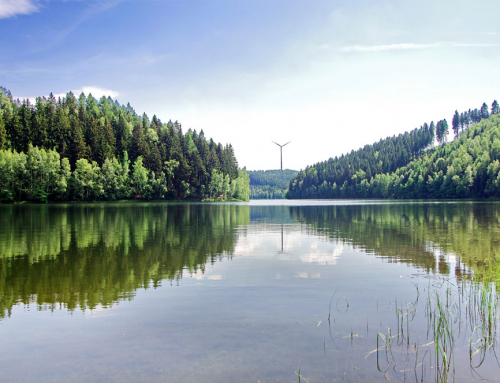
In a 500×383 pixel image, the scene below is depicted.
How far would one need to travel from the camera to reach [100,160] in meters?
140

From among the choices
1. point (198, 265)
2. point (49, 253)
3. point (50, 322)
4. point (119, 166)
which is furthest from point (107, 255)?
point (119, 166)

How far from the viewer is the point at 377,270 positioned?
15.6 metres

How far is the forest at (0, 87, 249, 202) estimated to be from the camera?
111 m

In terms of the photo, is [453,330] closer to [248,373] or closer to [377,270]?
[248,373]

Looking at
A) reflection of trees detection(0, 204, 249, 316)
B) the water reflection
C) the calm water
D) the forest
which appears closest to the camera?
the calm water

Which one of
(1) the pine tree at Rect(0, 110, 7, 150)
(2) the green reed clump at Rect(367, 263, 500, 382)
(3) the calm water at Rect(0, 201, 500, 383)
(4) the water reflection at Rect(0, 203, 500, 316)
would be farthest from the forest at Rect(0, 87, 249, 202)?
(2) the green reed clump at Rect(367, 263, 500, 382)

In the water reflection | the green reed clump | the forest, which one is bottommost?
the green reed clump

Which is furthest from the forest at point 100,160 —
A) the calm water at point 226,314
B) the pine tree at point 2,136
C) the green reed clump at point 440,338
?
the green reed clump at point 440,338

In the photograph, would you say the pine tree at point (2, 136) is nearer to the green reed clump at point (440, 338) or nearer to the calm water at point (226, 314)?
the calm water at point (226, 314)

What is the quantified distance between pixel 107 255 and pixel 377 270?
1349 centimetres

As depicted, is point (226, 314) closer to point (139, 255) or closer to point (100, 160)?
point (139, 255)

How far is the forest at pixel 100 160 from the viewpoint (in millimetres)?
110650

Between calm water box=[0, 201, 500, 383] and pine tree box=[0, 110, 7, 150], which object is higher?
pine tree box=[0, 110, 7, 150]

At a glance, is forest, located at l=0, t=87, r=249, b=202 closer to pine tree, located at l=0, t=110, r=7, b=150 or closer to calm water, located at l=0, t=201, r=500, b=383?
pine tree, located at l=0, t=110, r=7, b=150
